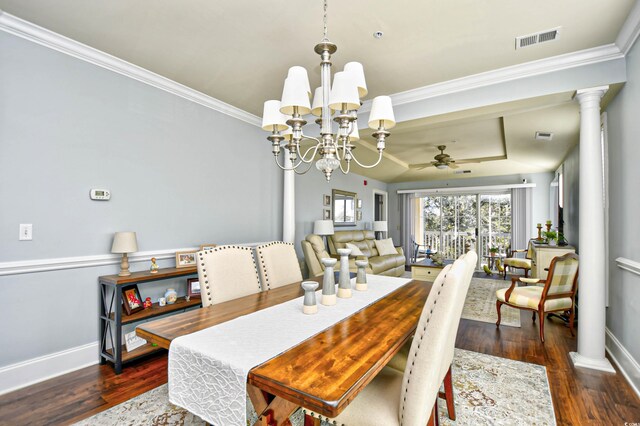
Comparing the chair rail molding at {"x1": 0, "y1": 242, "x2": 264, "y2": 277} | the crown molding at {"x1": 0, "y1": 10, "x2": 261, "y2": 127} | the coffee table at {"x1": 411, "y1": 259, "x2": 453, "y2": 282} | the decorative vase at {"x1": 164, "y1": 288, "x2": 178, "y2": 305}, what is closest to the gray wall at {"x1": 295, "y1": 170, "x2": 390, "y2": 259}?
the coffee table at {"x1": 411, "y1": 259, "x2": 453, "y2": 282}

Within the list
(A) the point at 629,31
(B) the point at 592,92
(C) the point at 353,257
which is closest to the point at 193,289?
(C) the point at 353,257

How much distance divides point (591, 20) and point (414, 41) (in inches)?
45.2

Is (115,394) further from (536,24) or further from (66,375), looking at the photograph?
(536,24)

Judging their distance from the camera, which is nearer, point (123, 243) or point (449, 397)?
point (449, 397)

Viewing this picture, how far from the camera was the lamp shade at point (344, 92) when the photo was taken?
5.57 feet

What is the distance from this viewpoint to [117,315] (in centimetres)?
238

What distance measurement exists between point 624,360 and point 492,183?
6229mm

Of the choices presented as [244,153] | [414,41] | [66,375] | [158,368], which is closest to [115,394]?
[158,368]

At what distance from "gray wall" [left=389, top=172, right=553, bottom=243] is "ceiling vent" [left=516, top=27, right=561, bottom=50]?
6159 mm

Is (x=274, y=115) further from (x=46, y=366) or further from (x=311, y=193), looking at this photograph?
(x=311, y=193)

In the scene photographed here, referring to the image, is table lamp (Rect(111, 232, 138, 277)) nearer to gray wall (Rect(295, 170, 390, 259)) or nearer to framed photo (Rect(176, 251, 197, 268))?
framed photo (Rect(176, 251, 197, 268))

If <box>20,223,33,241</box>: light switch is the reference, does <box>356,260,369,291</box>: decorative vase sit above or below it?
below

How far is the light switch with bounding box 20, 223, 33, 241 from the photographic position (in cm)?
220

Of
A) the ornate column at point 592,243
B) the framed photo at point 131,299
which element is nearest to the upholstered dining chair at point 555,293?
the ornate column at point 592,243
